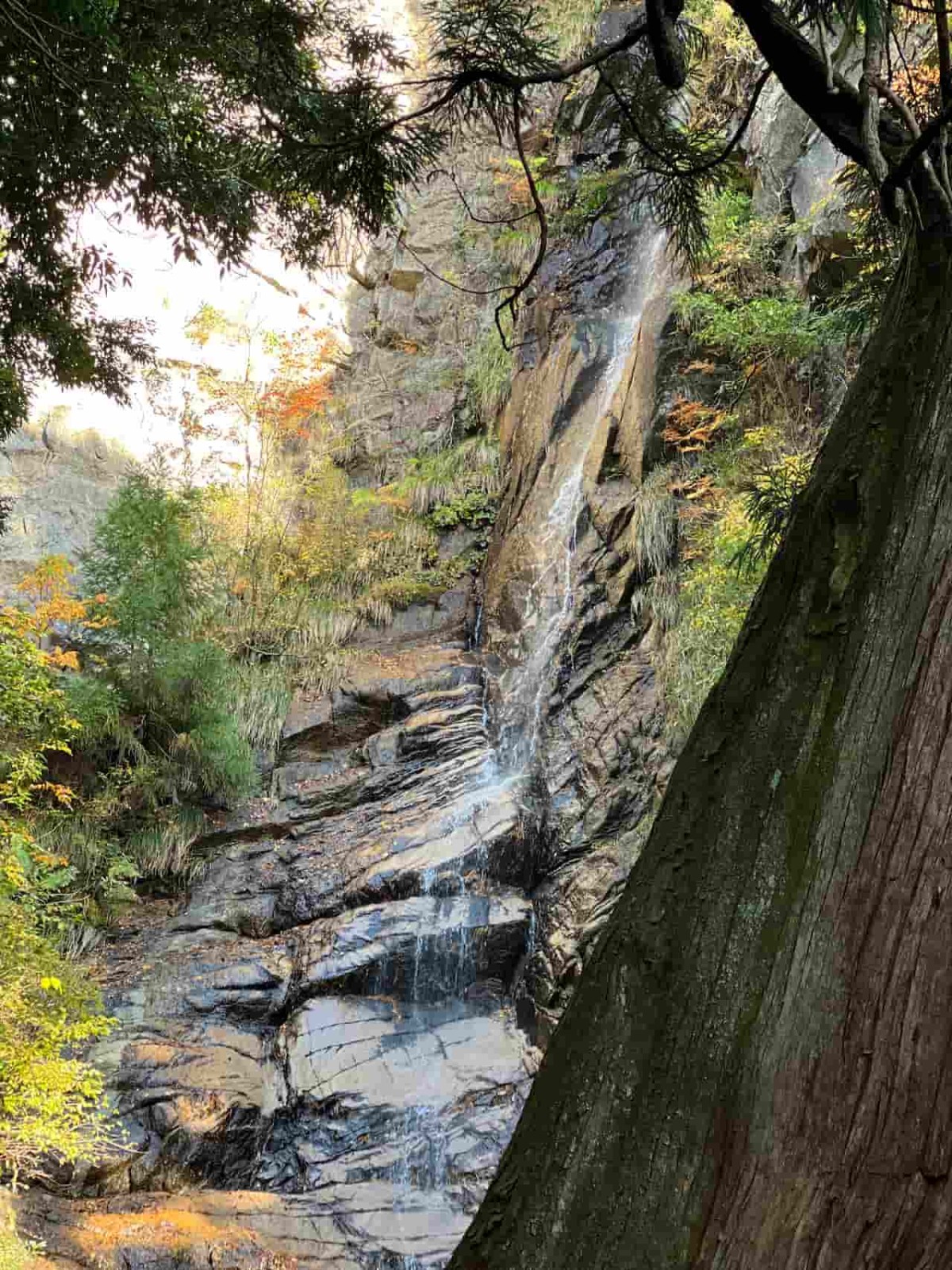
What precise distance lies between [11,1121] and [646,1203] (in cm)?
508

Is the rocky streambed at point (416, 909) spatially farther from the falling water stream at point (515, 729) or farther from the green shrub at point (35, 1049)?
the green shrub at point (35, 1049)

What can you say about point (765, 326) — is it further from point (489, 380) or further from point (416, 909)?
point (489, 380)

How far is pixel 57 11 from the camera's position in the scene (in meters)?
2.99

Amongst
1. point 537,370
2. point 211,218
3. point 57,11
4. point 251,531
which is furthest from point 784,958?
point 251,531

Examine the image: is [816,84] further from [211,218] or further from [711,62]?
[711,62]

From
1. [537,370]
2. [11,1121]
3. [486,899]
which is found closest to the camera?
[11,1121]

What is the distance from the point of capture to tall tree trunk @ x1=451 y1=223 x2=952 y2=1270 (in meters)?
1.01

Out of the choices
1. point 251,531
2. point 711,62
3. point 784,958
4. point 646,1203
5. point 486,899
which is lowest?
point 486,899

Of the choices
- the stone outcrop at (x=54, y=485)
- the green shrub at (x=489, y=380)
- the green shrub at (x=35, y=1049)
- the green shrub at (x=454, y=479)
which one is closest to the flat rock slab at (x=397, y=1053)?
the green shrub at (x=35, y=1049)

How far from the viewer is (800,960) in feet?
3.79

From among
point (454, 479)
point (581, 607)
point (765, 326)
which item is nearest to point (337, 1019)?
point (581, 607)

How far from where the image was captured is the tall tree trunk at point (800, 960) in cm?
101

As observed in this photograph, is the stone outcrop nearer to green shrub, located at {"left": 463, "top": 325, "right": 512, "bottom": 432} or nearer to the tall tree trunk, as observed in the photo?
green shrub, located at {"left": 463, "top": 325, "right": 512, "bottom": 432}

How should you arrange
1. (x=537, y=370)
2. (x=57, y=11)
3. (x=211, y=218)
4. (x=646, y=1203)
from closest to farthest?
(x=646, y=1203) < (x=57, y=11) < (x=211, y=218) < (x=537, y=370)
